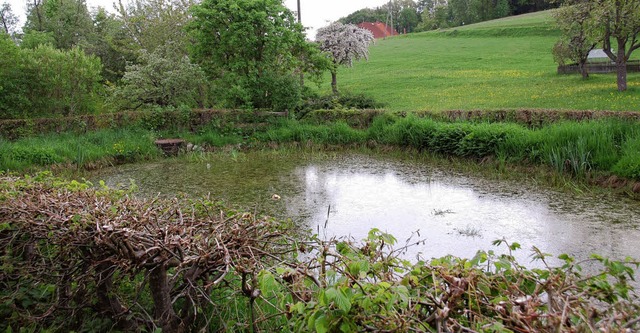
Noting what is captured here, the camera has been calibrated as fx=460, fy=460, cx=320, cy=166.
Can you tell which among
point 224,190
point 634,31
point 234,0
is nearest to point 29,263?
point 224,190

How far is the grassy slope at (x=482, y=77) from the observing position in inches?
561

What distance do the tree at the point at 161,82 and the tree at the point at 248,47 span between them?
0.70m

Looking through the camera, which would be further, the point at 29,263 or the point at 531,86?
the point at 531,86

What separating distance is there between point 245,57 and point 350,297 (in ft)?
41.3

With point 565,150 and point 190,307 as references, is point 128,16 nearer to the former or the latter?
point 565,150

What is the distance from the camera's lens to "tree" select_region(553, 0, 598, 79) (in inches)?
551

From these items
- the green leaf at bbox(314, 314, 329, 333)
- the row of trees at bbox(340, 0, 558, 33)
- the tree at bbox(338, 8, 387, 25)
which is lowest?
the green leaf at bbox(314, 314, 329, 333)

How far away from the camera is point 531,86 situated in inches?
684

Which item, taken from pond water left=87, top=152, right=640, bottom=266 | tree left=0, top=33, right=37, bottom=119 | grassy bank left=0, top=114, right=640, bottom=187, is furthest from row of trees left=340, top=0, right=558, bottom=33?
tree left=0, top=33, right=37, bottom=119

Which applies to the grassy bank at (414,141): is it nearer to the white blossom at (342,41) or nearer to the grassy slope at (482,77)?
the grassy slope at (482,77)

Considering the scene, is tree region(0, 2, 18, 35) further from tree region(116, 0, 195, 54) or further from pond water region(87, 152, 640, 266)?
pond water region(87, 152, 640, 266)

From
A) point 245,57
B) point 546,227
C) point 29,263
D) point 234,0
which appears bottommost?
point 546,227

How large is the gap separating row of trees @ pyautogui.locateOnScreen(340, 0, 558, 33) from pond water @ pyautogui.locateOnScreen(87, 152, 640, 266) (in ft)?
157

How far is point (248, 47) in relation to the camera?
42.4ft
